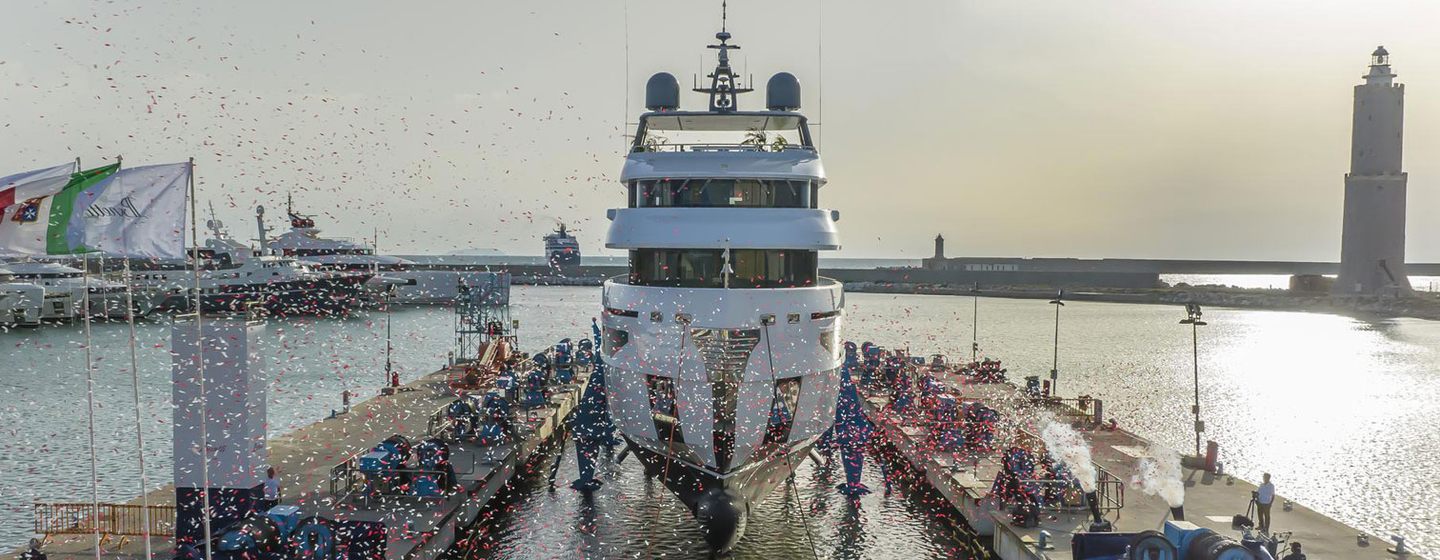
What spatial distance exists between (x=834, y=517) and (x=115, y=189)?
65.8ft

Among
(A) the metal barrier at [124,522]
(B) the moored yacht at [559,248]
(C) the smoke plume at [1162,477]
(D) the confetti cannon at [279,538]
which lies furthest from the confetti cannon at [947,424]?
(B) the moored yacht at [559,248]

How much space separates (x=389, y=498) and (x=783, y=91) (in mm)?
16856

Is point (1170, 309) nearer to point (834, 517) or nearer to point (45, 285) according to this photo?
point (834, 517)

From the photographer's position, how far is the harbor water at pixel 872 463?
24516 millimetres

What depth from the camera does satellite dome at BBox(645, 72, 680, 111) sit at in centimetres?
2788

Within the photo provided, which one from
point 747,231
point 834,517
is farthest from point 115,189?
point 834,517

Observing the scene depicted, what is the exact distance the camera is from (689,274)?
22.7 m

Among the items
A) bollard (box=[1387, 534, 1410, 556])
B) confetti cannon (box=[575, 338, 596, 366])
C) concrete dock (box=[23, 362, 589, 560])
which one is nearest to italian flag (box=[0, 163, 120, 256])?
concrete dock (box=[23, 362, 589, 560])

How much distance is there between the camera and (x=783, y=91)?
27.8 m

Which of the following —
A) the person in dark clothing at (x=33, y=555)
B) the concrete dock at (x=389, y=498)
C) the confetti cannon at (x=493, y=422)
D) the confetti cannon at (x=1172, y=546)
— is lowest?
the concrete dock at (x=389, y=498)

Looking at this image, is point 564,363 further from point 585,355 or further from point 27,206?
point 27,206

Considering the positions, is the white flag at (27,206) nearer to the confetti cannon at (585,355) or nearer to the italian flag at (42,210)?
the italian flag at (42,210)

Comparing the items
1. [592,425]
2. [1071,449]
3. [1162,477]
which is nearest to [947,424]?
[1071,449]

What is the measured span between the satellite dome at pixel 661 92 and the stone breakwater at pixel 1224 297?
2757 inches
